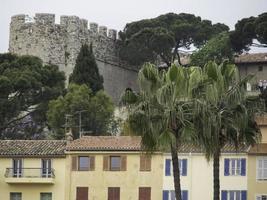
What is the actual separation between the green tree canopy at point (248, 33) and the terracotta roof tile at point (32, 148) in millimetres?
33013

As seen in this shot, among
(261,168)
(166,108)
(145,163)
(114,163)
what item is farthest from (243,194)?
(166,108)

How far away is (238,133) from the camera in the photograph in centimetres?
4938

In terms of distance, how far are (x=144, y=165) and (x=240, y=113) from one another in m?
22.7

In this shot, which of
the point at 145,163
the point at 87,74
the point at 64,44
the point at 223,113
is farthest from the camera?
the point at 64,44

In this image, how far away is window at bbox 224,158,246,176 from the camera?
7044 centimetres

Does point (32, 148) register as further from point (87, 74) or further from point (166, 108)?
point (87, 74)

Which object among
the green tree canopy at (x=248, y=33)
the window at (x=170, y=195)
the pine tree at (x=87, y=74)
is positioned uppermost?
the green tree canopy at (x=248, y=33)

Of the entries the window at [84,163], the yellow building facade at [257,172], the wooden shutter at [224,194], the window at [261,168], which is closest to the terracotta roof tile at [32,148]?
the window at [84,163]

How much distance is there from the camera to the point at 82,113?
8825cm

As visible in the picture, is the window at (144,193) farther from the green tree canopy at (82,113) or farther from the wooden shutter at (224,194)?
the green tree canopy at (82,113)

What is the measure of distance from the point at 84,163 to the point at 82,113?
1647 centimetres

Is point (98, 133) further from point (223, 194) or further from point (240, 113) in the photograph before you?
point (240, 113)

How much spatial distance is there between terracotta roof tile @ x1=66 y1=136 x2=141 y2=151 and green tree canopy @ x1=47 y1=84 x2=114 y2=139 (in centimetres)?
1314

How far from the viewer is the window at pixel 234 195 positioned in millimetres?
70062
